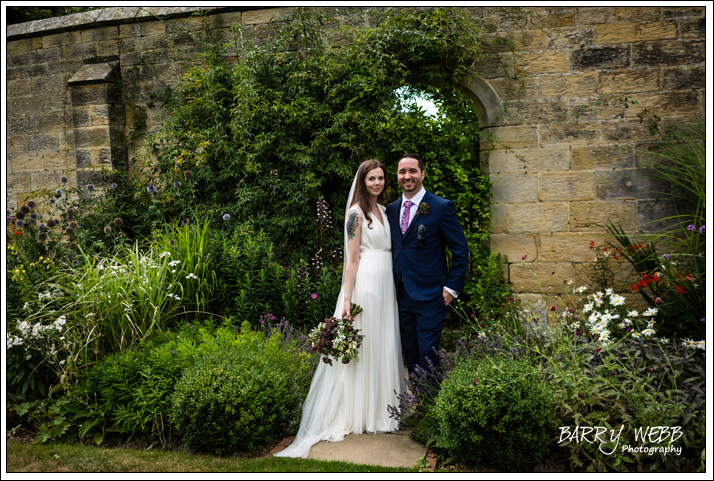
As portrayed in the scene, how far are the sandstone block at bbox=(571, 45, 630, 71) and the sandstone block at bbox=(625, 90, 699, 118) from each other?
0.42 metres

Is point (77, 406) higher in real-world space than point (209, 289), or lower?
lower

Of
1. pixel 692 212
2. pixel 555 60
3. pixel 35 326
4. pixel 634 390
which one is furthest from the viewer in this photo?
pixel 555 60

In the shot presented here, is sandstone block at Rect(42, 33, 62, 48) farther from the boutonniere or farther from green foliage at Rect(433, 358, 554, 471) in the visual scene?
green foliage at Rect(433, 358, 554, 471)

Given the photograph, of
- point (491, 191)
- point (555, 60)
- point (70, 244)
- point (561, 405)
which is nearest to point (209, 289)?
point (70, 244)

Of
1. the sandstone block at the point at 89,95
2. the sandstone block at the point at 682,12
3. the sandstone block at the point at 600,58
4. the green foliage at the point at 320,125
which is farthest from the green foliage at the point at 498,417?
the sandstone block at the point at 89,95

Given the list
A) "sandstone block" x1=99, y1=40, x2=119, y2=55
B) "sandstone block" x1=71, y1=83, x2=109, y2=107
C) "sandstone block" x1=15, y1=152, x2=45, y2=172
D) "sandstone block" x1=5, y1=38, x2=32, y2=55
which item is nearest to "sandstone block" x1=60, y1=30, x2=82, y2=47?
"sandstone block" x1=99, y1=40, x2=119, y2=55

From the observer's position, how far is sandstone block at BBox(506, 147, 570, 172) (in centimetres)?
479

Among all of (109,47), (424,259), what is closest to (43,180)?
(109,47)

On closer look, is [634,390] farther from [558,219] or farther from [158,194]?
[158,194]

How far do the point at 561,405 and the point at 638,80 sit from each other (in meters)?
3.84

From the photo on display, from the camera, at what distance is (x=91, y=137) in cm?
584

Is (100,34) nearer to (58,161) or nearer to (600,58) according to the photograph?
(58,161)

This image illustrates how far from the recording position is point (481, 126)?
512 cm

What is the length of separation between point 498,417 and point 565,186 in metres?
3.23
